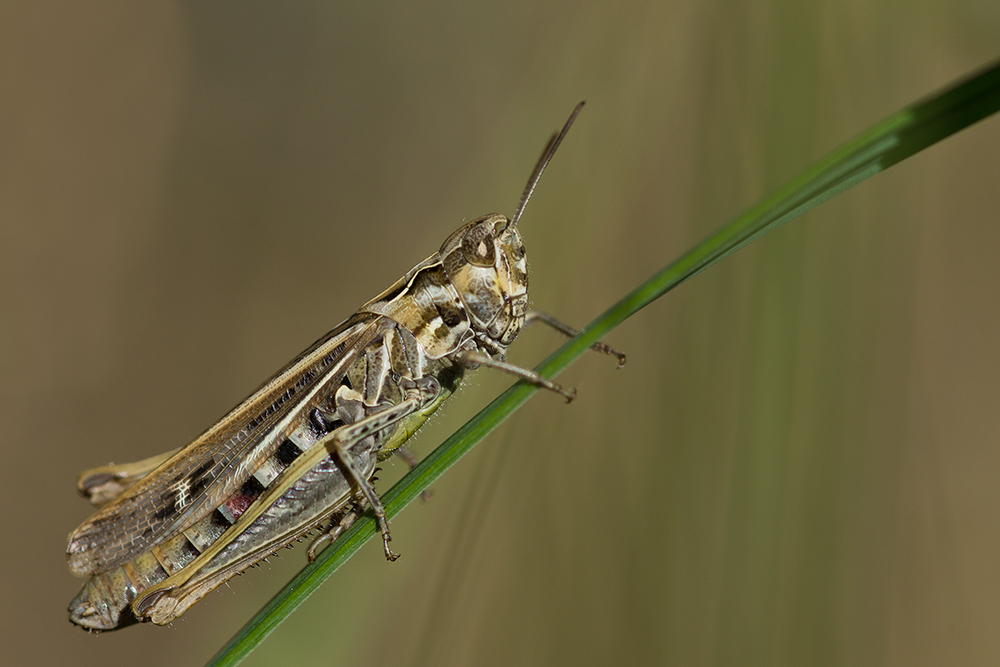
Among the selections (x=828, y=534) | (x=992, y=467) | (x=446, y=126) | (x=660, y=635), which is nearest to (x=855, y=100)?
(x=828, y=534)

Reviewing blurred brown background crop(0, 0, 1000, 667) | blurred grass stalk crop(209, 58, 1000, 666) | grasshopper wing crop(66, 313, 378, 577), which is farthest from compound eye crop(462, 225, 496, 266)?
blurred grass stalk crop(209, 58, 1000, 666)

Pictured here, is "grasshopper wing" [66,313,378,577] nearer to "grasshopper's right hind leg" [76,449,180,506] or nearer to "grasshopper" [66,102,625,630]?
A: "grasshopper" [66,102,625,630]

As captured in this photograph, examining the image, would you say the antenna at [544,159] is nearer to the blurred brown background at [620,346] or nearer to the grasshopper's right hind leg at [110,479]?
the blurred brown background at [620,346]

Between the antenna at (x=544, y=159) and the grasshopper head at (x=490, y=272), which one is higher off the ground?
the antenna at (x=544, y=159)

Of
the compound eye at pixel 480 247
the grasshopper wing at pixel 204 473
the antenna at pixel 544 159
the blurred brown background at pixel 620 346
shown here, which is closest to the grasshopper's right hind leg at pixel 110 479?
the grasshopper wing at pixel 204 473

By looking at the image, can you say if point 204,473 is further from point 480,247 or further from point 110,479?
point 480,247

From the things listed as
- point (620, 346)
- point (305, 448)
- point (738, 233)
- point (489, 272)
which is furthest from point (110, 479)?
point (738, 233)
